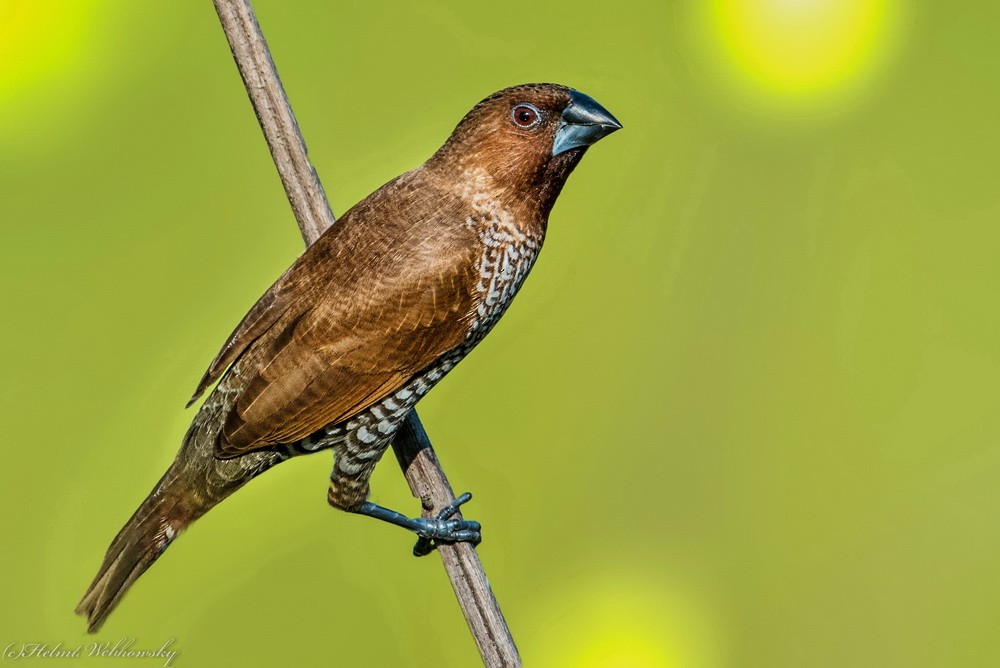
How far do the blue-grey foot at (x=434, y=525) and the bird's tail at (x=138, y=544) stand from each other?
1.08ft

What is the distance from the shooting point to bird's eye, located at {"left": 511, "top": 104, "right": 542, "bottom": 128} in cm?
159

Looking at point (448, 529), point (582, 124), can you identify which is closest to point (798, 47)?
point (582, 124)

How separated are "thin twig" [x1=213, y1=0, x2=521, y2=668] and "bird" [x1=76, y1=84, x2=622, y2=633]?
11 cm

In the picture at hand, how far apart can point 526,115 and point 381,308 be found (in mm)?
380

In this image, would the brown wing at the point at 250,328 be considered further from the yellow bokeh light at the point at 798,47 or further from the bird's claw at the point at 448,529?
the yellow bokeh light at the point at 798,47

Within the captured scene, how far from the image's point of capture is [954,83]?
212 centimetres

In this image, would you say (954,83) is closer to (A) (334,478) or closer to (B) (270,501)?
(A) (334,478)

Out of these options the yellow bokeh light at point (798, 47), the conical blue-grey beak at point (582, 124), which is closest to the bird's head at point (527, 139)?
the conical blue-grey beak at point (582, 124)

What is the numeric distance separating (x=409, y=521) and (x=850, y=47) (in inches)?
51.1

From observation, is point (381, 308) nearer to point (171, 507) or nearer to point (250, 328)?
point (250, 328)

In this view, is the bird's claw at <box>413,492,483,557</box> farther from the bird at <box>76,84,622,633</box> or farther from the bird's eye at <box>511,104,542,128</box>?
the bird's eye at <box>511,104,542,128</box>

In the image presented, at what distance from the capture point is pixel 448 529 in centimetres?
185

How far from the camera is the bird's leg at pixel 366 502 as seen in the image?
1.82m

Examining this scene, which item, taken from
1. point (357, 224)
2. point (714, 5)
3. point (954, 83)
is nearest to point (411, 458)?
point (357, 224)
